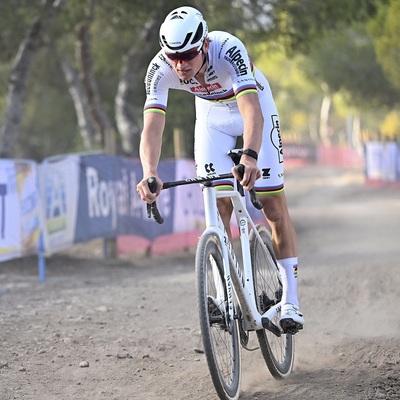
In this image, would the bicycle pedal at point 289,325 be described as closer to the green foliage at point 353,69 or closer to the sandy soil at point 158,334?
the sandy soil at point 158,334

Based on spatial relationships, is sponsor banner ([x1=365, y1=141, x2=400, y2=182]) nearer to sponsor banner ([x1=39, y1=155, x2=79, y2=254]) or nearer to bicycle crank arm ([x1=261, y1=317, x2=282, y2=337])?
sponsor banner ([x1=39, y1=155, x2=79, y2=254])

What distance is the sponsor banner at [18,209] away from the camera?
952cm

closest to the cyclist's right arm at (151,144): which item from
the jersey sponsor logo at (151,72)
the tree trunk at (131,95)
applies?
the jersey sponsor logo at (151,72)

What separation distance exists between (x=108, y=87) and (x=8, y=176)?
2308 cm

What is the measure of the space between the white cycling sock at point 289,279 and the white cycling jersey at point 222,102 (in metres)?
0.49

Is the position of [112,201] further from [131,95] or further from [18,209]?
[131,95]

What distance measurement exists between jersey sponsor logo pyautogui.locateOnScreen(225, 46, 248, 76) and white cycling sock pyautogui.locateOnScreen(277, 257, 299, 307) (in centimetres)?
125

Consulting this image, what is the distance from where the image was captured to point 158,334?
6.68 m

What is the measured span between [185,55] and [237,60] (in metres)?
0.38

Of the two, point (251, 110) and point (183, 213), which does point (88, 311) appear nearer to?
point (251, 110)

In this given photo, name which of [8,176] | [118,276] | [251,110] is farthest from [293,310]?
[118,276]

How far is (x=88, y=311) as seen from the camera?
7770 mm

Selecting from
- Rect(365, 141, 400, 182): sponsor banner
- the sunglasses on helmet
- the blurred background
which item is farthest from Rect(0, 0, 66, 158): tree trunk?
Rect(365, 141, 400, 182): sponsor banner

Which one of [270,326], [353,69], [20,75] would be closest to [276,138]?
[270,326]
